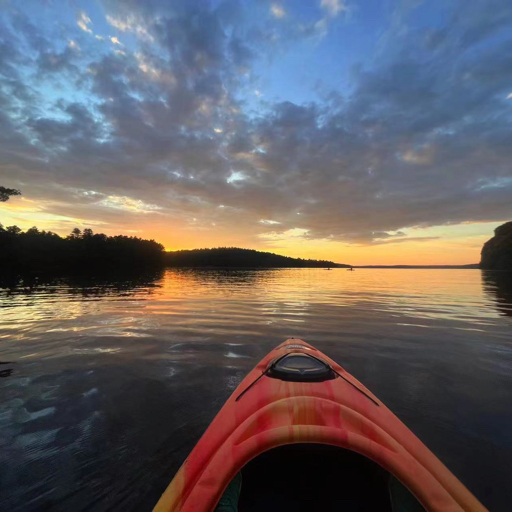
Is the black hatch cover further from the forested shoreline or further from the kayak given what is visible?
the forested shoreline

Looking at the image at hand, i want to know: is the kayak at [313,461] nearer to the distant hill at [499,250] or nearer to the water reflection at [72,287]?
the water reflection at [72,287]

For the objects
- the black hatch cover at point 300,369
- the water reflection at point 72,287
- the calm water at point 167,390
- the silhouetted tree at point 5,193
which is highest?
the silhouetted tree at point 5,193

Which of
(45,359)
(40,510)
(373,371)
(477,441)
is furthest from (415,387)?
(45,359)

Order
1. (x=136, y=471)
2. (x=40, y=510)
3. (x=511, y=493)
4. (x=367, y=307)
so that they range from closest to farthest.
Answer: (x=40, y=510)
(x=511, y=493)
(x=136, y=471)
(x=367, y=307)

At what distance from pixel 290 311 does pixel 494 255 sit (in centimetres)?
15640

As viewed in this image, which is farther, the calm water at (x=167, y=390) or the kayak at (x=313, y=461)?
Answer: the calm water at (x=167, y=390)

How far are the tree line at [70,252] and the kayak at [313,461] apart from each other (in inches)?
3635

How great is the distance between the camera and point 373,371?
742 centimetres

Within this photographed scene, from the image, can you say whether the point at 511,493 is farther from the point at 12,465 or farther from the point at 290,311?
the point at 290,311

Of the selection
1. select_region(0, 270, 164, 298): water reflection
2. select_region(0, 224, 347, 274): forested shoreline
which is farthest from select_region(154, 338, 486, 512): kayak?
select_region(0, 224, 347, 274): forested shoreline

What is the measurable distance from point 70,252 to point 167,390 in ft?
409

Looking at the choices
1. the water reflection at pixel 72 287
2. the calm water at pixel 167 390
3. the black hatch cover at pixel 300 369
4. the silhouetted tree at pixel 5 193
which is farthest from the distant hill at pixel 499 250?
the silhouetted tree at pixel 5 193

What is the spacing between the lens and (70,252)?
353 ft

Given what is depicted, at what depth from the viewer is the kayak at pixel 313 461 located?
7.79ft
